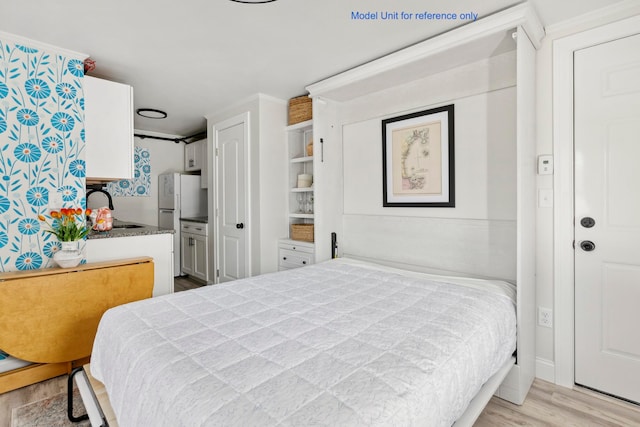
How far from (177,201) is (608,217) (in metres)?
4.92

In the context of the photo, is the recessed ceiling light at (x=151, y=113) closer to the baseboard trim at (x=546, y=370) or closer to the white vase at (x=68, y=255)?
the white vase at (x=68, y=255)

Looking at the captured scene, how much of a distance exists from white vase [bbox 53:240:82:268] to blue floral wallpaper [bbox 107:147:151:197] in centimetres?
294

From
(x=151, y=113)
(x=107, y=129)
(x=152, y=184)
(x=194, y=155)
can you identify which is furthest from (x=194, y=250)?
(x=107, y=129)

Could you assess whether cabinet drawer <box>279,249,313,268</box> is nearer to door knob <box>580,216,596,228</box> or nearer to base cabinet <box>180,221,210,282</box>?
base cabinet <box>180,221,210,282</box>

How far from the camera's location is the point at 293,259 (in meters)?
3.42

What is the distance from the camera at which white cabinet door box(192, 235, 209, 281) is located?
4.47m

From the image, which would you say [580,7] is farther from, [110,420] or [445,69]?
[110,420]

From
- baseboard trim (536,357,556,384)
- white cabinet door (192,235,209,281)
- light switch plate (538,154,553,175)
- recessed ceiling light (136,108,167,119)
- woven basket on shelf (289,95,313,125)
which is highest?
recessed ceiling light (136,108,167,119)

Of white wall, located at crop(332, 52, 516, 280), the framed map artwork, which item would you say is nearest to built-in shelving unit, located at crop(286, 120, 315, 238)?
white wall, located at crop(332, 52, 516, 280)

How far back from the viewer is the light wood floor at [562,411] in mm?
1729

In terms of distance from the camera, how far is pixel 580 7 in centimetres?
187

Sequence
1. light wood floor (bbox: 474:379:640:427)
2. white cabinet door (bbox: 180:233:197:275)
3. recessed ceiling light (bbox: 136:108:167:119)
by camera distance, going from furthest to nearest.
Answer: white cabinet door (bbox: 180:233:197:275)
recessed ceiling light (bbox: 136:108:167:119)
light wood floor (bbox: 474:379:640:427)

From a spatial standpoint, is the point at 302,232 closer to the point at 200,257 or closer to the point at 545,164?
the point at 200,257

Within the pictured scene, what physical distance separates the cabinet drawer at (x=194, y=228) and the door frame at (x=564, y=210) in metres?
3.92
